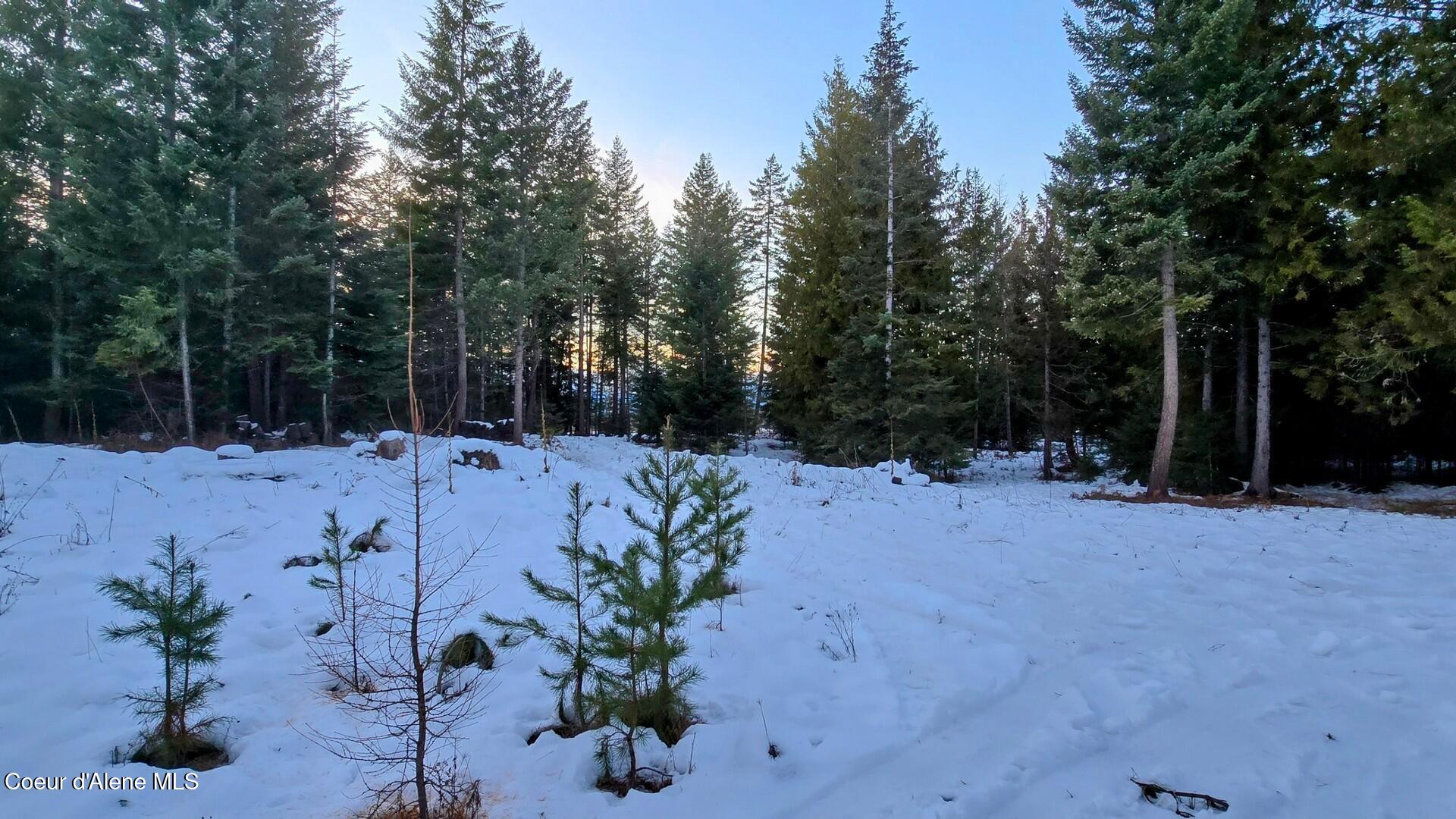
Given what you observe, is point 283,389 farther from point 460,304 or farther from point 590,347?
point 590,347

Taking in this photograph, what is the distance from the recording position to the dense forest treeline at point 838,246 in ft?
34.6

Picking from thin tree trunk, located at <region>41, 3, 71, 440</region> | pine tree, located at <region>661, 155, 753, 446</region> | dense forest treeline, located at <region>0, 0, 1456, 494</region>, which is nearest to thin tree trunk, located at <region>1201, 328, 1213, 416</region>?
dense forest treeline, located at <region>0, 0, 1456, 494</region>

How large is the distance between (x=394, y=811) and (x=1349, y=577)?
7.32 meters

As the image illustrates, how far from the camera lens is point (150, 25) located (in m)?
13.3

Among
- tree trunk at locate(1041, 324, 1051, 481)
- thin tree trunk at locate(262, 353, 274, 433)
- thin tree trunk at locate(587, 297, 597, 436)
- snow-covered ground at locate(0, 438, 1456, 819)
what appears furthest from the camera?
thin tree trunk at locate(587, 297, 597, 436)

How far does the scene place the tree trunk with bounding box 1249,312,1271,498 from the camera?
11609mm

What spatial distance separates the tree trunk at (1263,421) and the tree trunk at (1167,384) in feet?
5.46

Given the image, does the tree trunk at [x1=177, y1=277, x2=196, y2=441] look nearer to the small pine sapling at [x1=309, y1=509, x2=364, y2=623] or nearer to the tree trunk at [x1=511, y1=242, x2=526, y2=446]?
the tree trunk at [x1=511, y1=242, x2=526, y2=446]

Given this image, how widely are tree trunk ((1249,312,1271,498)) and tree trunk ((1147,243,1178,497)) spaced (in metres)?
1.66

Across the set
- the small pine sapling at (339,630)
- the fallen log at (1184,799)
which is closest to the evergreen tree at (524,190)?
the small pine sapling at (339,630)

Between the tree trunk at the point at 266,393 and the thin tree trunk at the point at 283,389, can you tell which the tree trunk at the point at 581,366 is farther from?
the tree trunk at the point at 266,393

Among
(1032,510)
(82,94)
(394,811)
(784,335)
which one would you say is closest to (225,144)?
(82,94)

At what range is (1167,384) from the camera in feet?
38.8

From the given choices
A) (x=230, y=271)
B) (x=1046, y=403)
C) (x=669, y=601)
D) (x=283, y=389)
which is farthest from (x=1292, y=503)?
(x=283, y=389)
